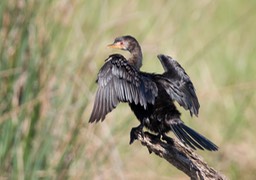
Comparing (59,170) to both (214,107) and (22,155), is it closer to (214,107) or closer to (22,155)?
(22,155)

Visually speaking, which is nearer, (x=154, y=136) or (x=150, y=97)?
(x=150, y=97)

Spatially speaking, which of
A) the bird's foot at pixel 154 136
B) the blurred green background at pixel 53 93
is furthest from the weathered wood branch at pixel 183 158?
the blurred green background at pixel 53 93

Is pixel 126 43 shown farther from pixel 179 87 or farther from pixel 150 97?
pixel 150 97

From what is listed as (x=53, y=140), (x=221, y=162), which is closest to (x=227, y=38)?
(x=221, y=162)

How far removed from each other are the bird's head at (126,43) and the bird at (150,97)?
0.22m

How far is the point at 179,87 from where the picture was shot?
5.24m

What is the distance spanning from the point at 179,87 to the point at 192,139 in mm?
432

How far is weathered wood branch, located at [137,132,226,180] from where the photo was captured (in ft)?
15.2

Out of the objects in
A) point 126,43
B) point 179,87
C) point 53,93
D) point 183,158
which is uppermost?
point 126,43

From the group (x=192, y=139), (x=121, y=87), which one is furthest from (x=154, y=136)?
(x=121, y=87)

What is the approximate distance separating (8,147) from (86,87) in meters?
0.64

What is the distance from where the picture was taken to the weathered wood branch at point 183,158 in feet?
15.2

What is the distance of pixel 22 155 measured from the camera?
6078 mm

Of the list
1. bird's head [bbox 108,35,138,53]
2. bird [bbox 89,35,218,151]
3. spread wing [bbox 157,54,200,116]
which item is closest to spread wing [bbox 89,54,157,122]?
bird [bbox 89,35,218,151]
